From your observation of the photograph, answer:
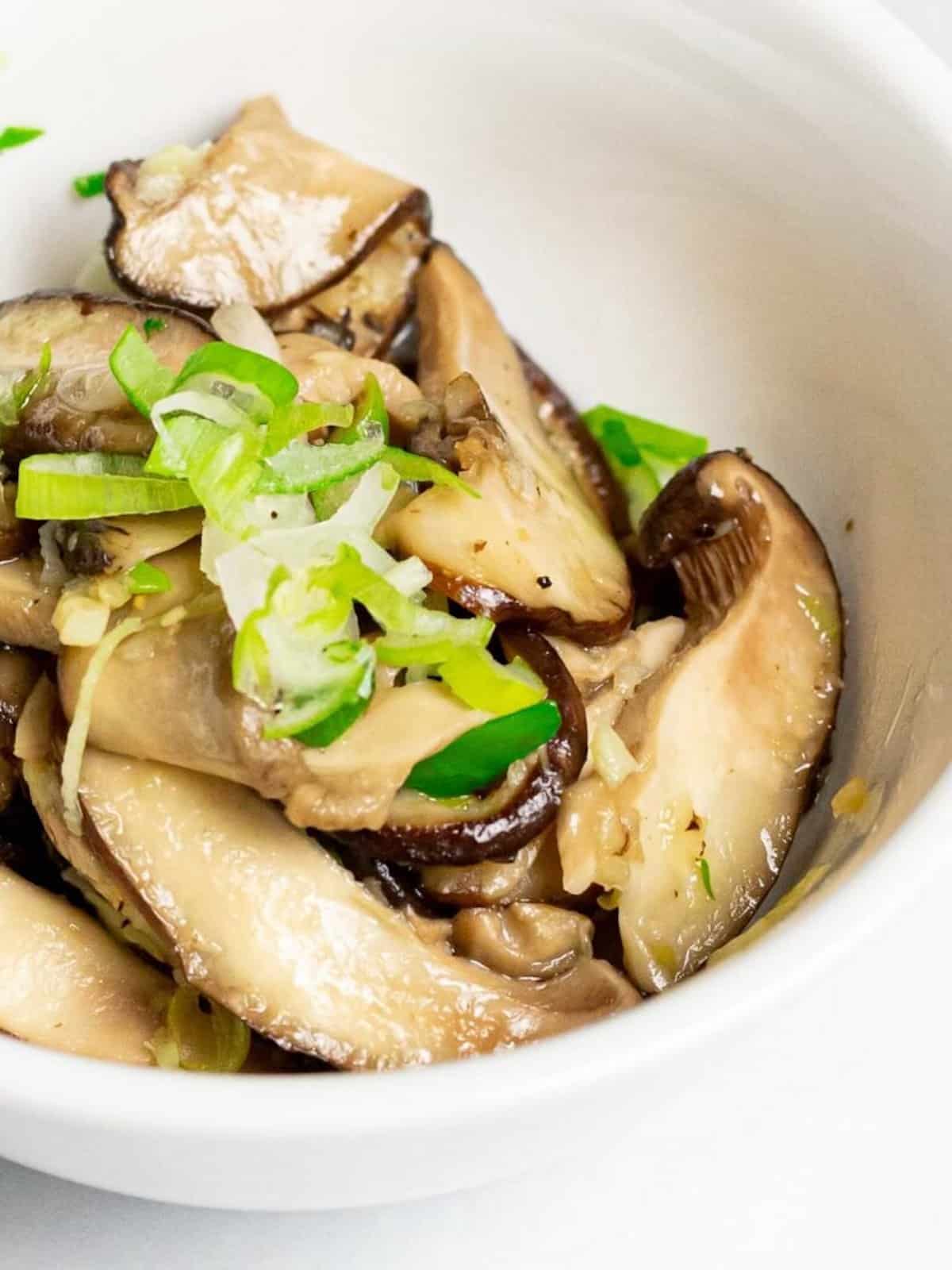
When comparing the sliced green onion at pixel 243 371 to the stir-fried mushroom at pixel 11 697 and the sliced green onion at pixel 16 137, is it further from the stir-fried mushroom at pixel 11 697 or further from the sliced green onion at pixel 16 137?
the sliced green onion at pixel 16 137

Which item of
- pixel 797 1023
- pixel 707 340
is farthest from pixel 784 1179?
pixel 707 340

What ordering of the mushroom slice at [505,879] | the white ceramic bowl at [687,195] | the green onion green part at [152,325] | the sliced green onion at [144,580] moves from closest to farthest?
the sliced green onion at [144,580], the mushroom slice at [505,879], the green onion green part at [152,325], the white ceramic bowl at [687,195]

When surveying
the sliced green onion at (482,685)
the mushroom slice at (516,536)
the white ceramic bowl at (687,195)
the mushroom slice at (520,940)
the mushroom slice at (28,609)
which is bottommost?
the mushroom slice at (28,609)

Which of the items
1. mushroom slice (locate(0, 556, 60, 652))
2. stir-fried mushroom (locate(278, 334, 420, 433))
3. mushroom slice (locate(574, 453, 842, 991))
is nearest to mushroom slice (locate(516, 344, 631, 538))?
mushroom slice (locate(574, 453, 842, 991))

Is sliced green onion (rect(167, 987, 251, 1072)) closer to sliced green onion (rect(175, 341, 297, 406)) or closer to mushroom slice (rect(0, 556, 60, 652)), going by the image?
mushroom slice (rect(0, 556, 60, 652))

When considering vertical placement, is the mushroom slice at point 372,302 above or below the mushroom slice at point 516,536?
below

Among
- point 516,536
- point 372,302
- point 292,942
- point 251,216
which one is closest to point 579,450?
point 372,302

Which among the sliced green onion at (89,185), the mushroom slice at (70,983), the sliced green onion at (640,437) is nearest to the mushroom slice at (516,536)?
the sliced green onion at (640,437)
